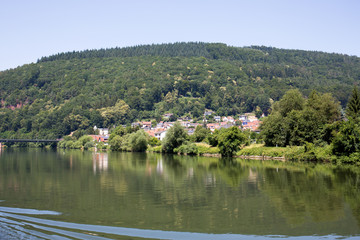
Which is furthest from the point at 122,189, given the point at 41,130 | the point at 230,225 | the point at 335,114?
the point at 41,130

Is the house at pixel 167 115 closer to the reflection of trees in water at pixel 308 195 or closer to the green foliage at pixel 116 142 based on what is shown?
the green foliage at pixel 116 142

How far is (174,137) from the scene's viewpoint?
85.2 meters

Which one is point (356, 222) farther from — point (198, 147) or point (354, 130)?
point (198, 147)

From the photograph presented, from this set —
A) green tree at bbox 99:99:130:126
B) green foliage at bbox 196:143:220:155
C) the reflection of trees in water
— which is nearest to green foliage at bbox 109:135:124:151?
green foliage at bbox 196:143:220:155

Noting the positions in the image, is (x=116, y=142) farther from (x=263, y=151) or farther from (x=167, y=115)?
(x=167, y=115)

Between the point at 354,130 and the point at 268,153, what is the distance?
1905 centimetres

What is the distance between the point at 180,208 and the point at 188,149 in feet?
193

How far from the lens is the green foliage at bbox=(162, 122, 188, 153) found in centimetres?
8419

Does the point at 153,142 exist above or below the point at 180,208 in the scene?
above

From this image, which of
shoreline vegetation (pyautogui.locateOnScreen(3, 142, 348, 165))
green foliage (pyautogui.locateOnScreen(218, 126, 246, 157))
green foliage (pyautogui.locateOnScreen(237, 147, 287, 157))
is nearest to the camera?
shoreline vegetation (pyautogui.locateOnScreen(3, 142, 348, 165))

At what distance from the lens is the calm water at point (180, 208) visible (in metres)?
17.7

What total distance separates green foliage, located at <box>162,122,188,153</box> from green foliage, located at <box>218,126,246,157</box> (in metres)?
13.5

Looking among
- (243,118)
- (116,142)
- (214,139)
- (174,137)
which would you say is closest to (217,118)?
(243,118)

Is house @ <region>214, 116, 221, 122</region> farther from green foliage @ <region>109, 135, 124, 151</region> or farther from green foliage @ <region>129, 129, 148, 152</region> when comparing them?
green foliage @ <region>129, 129, 148, 152</region>
